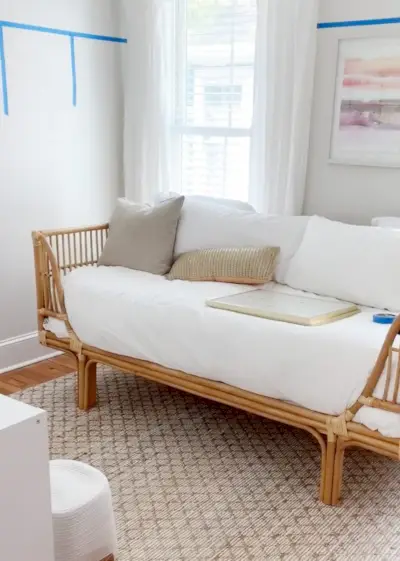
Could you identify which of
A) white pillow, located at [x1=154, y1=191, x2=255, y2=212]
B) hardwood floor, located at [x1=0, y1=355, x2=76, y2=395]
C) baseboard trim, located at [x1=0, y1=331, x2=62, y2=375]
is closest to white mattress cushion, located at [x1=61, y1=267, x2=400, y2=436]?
white pillow, located at [x1=154, y1=191, x2=255, y2=212]

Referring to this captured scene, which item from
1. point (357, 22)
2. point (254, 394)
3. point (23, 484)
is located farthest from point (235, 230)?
point (23, 484)

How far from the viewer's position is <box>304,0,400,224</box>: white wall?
Result: 2807 millimetres

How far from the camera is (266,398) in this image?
6.99ft

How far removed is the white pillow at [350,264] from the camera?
2.30 meters

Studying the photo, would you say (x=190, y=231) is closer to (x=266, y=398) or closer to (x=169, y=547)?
(x=266, y=398)

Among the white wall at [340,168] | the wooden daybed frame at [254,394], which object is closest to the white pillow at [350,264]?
the white wall at [340,168]

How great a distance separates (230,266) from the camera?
2.66 metres

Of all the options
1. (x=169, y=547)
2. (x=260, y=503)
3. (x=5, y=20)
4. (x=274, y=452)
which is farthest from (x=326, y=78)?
(x=169, y=547)

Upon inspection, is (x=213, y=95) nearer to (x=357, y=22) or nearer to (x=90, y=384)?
(x=357, y=22)

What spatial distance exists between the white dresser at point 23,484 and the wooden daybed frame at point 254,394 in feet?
3.13

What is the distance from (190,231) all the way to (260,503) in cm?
129

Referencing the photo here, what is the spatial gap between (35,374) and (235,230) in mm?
1294

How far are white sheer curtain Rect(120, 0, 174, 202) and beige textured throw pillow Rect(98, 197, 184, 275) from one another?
0.64 meters

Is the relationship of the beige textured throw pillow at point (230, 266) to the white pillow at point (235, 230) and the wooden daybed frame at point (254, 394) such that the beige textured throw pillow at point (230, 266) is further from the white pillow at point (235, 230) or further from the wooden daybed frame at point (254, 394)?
the wooden daybed frame at point (254, 394)
